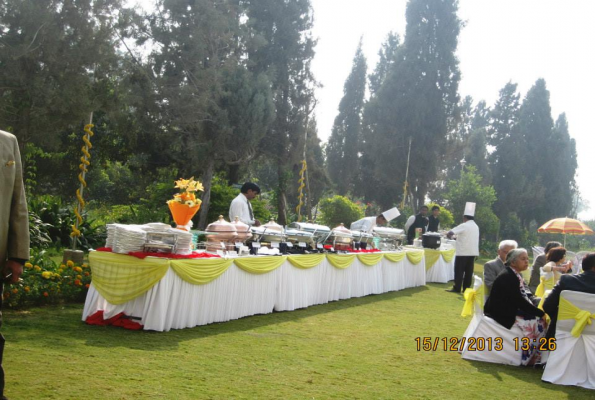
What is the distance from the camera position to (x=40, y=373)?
14.0 ft

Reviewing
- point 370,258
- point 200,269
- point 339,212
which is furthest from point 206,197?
point 200,269

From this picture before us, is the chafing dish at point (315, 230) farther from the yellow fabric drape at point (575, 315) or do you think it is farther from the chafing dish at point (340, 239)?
the yellow fabric drape at point (575, 315)

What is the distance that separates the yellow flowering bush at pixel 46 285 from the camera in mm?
6871

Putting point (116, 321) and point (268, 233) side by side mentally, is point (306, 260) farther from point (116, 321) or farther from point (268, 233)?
point (116, 321)

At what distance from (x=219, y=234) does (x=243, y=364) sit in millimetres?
2479

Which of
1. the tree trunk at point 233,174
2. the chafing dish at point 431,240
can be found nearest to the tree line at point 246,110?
the tree trunk at point 233,174

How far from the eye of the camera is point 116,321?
249 inches

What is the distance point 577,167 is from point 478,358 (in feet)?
182

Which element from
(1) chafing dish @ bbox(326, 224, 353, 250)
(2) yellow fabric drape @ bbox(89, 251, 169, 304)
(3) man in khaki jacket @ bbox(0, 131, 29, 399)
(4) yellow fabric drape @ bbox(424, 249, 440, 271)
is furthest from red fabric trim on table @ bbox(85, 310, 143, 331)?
(4) yellow fabric drape @ bbox(424, 249, 440, 271)

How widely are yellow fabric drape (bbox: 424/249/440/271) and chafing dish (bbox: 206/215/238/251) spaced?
829 centimetres

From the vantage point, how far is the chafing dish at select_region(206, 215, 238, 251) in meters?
7.29

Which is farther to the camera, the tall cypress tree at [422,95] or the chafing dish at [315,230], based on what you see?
the tall cypress tree at [422,95]

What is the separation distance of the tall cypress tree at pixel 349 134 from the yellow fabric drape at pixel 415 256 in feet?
86.1

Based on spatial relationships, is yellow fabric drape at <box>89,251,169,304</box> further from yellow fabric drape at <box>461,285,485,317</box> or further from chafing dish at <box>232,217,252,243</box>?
yellow fabric drape at <box>461,285,485,317</box>
